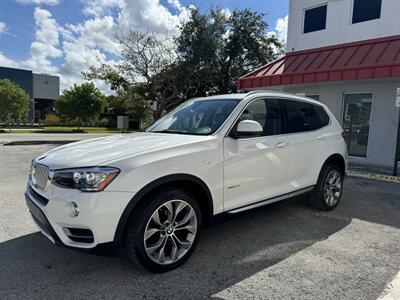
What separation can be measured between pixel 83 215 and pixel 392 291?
286cm

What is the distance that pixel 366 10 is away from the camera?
37.1ft

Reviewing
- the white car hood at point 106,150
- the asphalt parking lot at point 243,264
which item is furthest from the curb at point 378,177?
the white car hood at point 106,150

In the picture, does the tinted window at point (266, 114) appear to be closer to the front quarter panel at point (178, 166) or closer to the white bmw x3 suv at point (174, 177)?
the white bmw x3 suv at point (174, 177)

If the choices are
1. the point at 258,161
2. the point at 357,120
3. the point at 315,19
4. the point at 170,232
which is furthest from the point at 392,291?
the point at 315,19

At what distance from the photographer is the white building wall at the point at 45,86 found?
218 ft

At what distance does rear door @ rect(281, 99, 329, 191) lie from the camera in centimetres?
445

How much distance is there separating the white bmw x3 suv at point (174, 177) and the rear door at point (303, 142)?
0.02 metres

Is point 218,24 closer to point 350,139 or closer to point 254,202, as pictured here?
point 350,139

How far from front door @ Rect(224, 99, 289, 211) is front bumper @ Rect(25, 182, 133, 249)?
50.3 inches

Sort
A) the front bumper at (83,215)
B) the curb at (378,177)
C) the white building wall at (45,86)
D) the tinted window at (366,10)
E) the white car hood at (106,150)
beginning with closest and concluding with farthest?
1. the front bumper at (83,215)
2. the white car hood at (106,150)
3. the curb at (378,177)
4. the tinted window at (366,10)
5. the white building wall at (45,86)

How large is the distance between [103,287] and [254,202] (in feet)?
6.35

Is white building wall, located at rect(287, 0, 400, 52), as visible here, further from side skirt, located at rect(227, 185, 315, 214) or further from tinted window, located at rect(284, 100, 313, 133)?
side skirt, located at rect(227, 185, 315, 214)

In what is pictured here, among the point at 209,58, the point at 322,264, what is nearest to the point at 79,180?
the point at 322,264

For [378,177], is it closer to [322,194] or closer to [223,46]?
[322,194]
